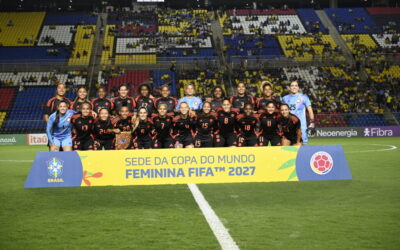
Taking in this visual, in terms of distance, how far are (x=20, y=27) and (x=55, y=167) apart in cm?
4173

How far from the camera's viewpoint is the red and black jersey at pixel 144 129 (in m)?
11.1

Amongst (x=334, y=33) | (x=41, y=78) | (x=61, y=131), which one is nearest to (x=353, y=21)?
(x=334, y=33)

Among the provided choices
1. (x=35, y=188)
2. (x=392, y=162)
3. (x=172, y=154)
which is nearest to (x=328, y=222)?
(x=172, y=154)

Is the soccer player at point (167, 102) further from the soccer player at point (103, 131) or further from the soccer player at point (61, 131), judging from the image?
the soccer player at point (61, 131)

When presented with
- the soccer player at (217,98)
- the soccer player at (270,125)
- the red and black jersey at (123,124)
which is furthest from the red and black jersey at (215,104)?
the red and black jersey at (123,124)

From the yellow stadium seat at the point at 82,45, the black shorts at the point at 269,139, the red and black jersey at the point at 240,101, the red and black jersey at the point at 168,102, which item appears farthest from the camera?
the yellow stadium seat at the point at 82,45

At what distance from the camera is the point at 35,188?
29.9 feet

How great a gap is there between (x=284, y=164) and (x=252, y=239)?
3720 millimetres

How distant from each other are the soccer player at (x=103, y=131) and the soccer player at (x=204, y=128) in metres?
2.03

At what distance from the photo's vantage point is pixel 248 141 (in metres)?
11.6

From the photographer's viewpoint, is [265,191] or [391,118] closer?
[265,191]

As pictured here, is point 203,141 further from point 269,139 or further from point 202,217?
point 202,217

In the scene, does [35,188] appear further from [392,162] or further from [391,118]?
[391,118]

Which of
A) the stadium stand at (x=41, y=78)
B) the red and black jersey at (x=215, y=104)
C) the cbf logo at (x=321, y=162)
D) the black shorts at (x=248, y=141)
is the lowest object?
the cbf logo at (x=321, y=162)
